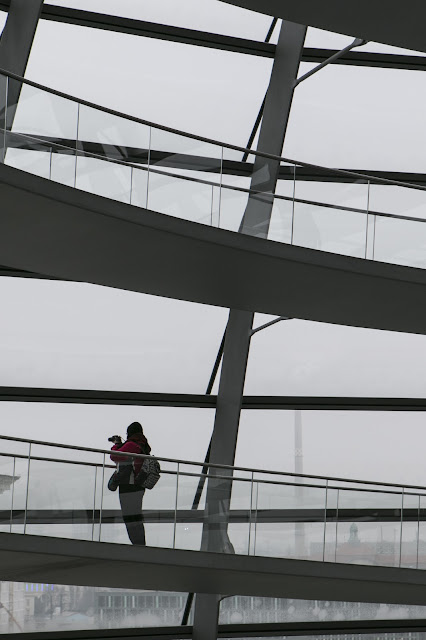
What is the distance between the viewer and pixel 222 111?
18000 millimetres

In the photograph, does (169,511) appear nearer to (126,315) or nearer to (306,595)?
(306,595)

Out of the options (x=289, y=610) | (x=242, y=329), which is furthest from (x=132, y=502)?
(x=289, y=610)

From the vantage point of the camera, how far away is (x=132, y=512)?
498 inches

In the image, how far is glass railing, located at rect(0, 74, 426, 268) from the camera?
12.5 meters

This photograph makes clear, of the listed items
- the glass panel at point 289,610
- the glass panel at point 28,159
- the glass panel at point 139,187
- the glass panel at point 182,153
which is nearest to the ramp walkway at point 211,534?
the glass panel at point 289,610

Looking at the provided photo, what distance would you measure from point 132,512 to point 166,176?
4353 mm

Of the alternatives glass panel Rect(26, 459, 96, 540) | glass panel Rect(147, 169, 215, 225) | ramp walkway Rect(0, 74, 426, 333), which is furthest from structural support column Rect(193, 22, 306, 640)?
glass panel Rect(26, 459, 96, 540)

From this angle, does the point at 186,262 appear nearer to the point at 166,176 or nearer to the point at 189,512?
the point at 166,176

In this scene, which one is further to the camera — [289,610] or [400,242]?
[289,610]

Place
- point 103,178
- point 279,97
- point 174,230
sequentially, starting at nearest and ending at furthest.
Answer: point 174,230 → point 103,178 → point 279,97

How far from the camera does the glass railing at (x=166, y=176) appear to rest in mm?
12492

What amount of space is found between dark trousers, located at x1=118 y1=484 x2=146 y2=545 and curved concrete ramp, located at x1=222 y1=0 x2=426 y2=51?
5.93 metres

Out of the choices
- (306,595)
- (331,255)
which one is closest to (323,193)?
(331,255)

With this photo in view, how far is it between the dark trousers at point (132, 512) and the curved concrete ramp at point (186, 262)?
2.83 m
